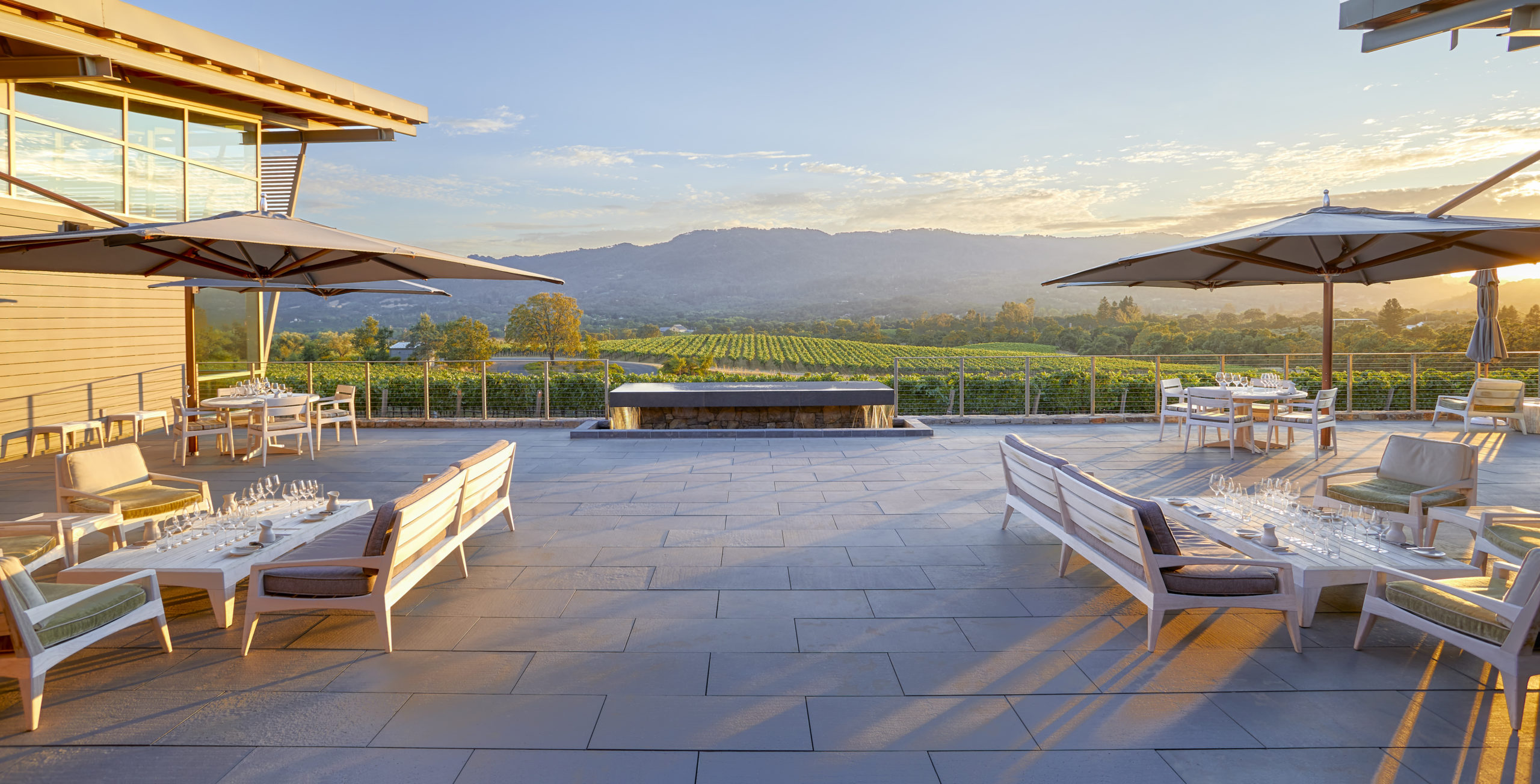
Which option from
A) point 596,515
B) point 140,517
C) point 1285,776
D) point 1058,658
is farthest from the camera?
point 596,515

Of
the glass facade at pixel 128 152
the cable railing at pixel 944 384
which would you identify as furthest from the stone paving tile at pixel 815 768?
the glass facade at pixel 128 152

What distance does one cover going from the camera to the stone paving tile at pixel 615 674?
286 centimetres

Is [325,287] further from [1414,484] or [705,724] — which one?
[1414,484]

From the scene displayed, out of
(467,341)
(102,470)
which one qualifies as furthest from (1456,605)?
(467,341)

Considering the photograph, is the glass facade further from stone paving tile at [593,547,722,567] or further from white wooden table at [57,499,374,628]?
stone paving tile at [593,547,722,567]

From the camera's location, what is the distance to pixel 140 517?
15.3 feet

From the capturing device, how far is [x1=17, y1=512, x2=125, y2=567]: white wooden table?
4.08 metres

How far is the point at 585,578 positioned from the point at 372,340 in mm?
37251

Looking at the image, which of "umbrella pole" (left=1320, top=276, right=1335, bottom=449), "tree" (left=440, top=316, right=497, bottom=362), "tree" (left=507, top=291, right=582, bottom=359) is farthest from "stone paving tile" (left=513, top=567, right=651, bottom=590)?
"tree" (left=507, top=291, right=582, bottom=359)

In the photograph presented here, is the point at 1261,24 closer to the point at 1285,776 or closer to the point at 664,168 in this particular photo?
the point at 1285,776

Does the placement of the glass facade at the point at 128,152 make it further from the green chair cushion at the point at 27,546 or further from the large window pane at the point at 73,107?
the green chair cushion at the point at 27,546

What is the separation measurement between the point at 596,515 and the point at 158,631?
2835 millimetres

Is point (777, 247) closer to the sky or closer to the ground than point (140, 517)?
closer to the sky

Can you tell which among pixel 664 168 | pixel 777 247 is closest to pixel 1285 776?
pixel 664 168
